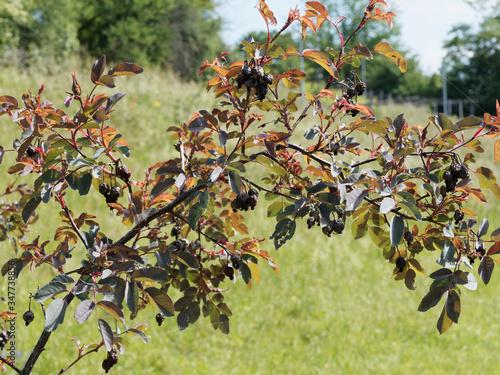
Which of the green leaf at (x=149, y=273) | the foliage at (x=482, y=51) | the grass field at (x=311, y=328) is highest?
the foliage at (x=482, y=51)

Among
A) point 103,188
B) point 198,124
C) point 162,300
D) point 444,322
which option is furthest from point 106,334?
point 444,322

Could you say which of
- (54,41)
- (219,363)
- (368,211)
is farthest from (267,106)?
A: (54,41)

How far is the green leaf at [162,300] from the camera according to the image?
3.47 feet

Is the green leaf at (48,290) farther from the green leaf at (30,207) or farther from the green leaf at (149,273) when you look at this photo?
the green leaf at (30,207)

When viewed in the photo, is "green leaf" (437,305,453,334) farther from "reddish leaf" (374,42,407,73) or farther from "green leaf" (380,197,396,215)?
"reddish leaf" (374,42,407,73)

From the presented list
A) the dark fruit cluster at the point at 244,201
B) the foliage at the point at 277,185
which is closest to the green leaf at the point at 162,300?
the foliage at the point at 277,185

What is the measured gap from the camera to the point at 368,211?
1.18 metres

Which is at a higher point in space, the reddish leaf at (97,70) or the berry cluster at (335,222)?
the reddish leaf at (97,70)

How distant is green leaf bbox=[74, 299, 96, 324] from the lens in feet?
3.02

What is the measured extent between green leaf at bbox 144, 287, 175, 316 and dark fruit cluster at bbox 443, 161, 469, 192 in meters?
0.73

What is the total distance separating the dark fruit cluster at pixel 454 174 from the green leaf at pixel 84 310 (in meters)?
0.87

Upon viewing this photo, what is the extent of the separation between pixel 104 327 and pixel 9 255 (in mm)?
3340

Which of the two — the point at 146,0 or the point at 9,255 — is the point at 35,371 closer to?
the point at 9,255

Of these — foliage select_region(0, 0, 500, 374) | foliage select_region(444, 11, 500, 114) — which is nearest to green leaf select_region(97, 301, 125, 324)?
foliage select_region(0, 0, 500, 374)
